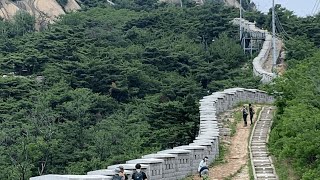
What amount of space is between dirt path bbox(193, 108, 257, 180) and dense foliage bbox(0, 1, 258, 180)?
2226mm

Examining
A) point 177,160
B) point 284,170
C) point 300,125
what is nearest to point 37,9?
point 284,170

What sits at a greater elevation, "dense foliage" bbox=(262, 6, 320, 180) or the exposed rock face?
the exposed rock face

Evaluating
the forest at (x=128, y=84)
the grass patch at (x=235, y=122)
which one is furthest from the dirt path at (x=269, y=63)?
the grass patch at (x=235, y=122)

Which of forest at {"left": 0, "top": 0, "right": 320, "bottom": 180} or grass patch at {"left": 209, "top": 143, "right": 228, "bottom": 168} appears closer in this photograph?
grass patch at {"left": 209, "top": 143, "right": 228, "bottom": 168}

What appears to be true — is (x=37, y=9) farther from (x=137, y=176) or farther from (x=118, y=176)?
(x=118, y=176)

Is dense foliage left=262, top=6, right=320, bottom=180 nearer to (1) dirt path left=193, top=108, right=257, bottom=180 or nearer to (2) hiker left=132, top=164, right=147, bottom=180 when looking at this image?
(1) dirt path left=193, top=108, right=257, bottom=180

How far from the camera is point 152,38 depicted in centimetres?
5972

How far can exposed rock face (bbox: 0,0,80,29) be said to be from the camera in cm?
7019

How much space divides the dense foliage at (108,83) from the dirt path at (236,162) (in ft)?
7.30

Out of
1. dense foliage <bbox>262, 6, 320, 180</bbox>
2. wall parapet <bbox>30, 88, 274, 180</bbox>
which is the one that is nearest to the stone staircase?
dense foliage <bbox>262, 6, 320, 180</bbox>

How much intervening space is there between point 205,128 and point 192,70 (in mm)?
29077

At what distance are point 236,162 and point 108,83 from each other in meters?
28.4

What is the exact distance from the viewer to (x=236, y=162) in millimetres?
20719

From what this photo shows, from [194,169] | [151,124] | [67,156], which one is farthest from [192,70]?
[194,169]
